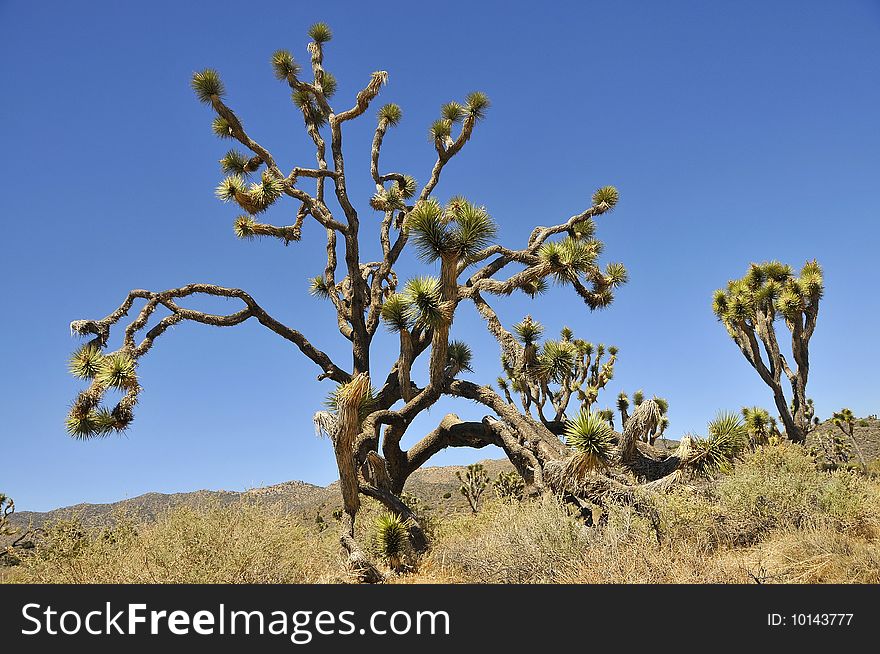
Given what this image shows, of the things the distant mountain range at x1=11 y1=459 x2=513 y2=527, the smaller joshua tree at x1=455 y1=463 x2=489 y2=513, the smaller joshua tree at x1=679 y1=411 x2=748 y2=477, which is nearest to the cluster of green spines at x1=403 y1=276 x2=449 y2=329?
the smaller joshua tree at x1=679 y1=411 x2=748 y2=477

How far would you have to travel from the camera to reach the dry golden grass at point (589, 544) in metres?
6.05

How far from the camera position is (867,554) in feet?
19.4

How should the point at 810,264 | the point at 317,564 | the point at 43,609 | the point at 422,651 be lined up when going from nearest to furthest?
the point at 422,651 → the point at 43,609 → the point at 317,564 → the point at 810,264

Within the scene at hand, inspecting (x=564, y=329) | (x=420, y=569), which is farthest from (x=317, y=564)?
(x=564, y=329)

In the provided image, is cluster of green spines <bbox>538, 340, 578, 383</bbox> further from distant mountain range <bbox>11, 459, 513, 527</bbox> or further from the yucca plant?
distant mountain range <bbox>11, 459, 513, 527</bbox>

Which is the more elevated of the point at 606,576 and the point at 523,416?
the point at 523,416

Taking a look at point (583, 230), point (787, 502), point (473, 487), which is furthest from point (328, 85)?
point (473, 487)

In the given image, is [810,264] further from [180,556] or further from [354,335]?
[180,556]

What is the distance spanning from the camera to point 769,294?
15.5 metres

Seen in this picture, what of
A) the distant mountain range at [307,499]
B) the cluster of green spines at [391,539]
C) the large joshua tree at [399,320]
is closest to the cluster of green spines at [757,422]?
the large joshua tree at [399,320]

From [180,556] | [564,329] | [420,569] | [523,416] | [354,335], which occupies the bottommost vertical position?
[420,569]

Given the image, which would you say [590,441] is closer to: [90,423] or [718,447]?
[718,447]

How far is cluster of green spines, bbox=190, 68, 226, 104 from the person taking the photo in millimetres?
11492

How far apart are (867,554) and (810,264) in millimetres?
11664
